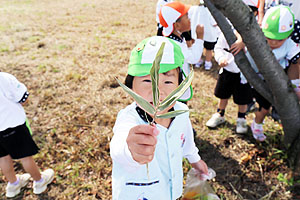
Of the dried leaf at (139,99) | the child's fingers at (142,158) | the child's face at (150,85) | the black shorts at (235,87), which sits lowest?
the black shorts at (235,87)

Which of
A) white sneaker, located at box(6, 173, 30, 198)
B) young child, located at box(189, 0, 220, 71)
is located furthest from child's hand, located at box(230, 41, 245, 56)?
white sneaker, located at box(6, 173, 30, 198)

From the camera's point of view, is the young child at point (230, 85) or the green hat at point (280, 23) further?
the young child at point (230, 85)

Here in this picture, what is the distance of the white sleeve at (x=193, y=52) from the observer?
97.3 inches

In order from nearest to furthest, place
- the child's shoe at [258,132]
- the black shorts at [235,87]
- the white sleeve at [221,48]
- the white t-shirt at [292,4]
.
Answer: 1. the white sleeve at [221,48]
2. the child's shoe at [258,132]
3. the black shorts at [235,87]
4. the white t-shirt at [292,4]

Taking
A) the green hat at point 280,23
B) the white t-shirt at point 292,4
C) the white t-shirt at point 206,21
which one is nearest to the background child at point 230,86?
the green hat at point 280,23

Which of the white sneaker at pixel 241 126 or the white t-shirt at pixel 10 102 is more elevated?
the white t-shirt at pixel 10 102

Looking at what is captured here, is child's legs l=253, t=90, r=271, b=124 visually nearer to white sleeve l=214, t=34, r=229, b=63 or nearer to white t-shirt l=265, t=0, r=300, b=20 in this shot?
white sleeve l=214, t=34, r=229, b=63

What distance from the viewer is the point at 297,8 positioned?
3.23 m

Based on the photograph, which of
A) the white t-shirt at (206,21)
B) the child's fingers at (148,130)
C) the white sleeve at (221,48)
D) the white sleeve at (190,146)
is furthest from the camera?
the white t-shirt at (206,21)

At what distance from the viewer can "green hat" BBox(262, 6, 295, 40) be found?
7.02ft

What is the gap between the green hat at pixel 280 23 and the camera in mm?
2141

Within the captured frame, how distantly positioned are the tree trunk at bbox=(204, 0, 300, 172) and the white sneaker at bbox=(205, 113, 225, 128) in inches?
32.9

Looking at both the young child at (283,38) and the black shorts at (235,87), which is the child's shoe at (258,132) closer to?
the black shorts at (235,87)

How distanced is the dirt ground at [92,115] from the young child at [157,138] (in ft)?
3.91
